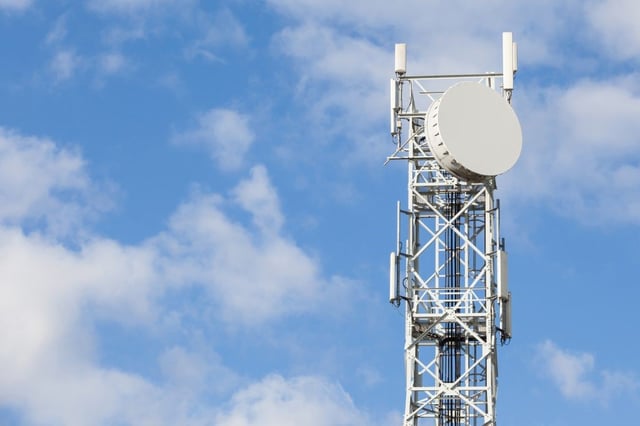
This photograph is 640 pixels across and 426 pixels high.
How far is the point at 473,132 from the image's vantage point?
78750 millimetres

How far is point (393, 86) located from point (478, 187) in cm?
587

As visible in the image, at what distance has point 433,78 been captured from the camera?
82750mm

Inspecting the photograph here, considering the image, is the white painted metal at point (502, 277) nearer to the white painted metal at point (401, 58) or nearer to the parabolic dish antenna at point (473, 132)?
the parabolic dish antenna at point (473, 132)

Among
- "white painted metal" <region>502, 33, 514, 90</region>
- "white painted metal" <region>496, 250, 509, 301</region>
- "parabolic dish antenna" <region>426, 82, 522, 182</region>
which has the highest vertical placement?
"white painted metal" <region>502, 33, 514, 90</region>

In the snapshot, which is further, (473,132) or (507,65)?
(507,65)

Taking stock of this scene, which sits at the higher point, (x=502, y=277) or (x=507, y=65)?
(x=507, y=65)

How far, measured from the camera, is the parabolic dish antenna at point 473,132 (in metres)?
77.9

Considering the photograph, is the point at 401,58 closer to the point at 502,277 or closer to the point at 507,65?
the point at 507,65

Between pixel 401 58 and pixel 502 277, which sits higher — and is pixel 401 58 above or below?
above

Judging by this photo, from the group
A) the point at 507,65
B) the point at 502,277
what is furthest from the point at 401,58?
the point at 502,277

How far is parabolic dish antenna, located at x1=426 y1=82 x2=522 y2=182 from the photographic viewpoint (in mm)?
77938

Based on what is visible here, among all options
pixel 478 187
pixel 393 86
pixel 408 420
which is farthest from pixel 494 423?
pixel 393 86

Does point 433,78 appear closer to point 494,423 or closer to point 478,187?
point 478,187

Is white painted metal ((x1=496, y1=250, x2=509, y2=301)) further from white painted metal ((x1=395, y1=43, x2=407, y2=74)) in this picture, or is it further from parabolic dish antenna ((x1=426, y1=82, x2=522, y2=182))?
white painted metal ((x1=395, y1=43, x2=407, y2=74))
